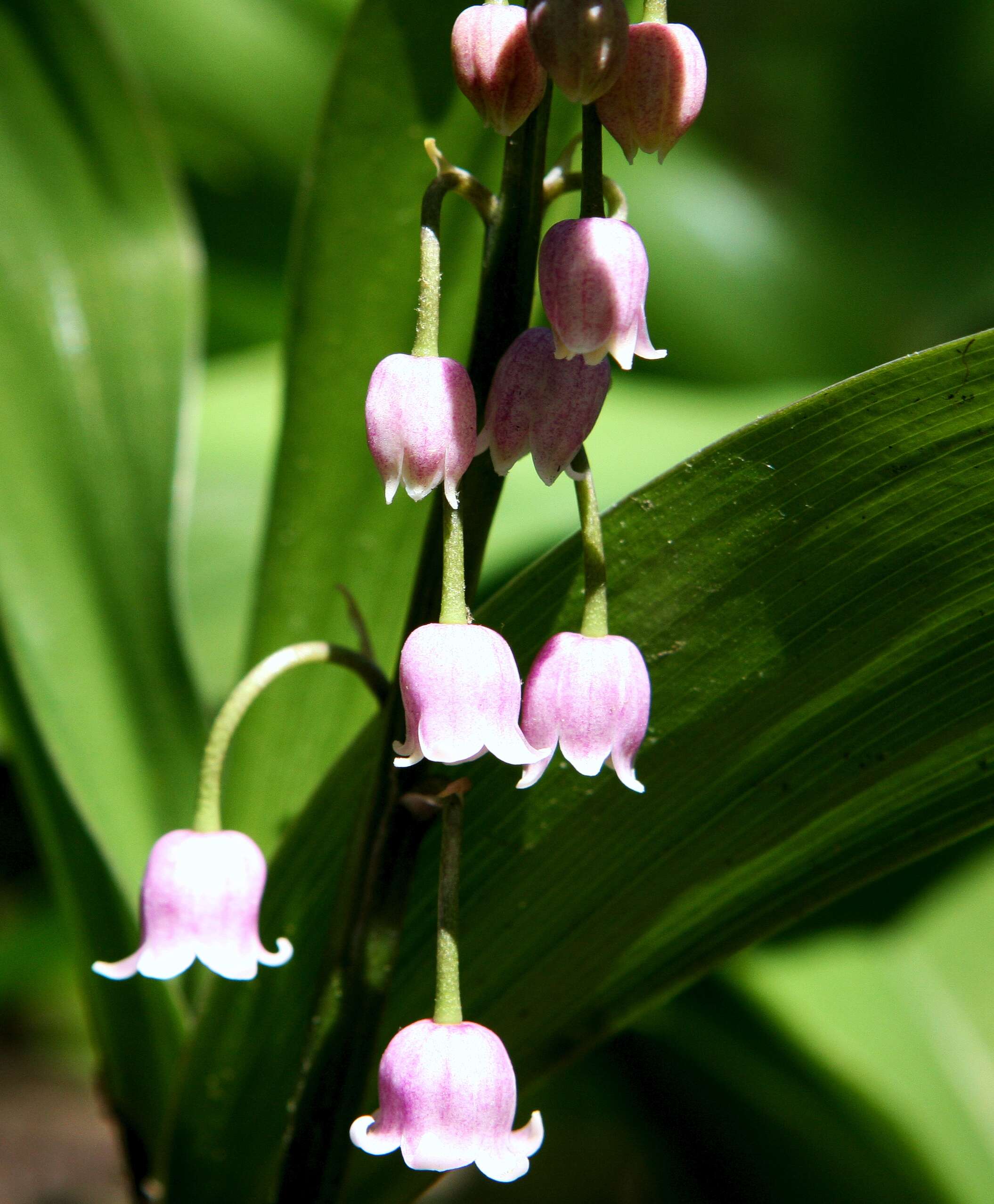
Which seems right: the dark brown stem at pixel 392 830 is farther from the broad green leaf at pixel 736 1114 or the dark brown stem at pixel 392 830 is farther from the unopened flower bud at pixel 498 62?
the broad green leaf at pixel 736 1114

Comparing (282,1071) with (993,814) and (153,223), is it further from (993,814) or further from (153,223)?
(153,223)

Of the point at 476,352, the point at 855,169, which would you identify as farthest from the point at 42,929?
the point at 855,169

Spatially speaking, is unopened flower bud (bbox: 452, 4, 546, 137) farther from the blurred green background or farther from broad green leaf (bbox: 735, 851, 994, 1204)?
broad green leaf (bbox: 735, 851, 994, 1204)

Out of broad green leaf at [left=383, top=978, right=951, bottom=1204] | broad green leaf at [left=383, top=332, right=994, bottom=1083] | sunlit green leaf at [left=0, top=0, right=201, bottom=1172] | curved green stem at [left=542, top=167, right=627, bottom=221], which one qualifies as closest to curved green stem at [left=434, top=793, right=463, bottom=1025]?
broad green leaf at [left=383, top=332, right=994, bottom=1083]

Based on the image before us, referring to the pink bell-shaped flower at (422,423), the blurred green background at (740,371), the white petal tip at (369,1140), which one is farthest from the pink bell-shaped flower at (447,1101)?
the blurred green background at (740,371)

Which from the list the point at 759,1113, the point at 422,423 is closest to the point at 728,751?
the point at 422,423

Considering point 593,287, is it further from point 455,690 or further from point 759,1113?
point 759,1113

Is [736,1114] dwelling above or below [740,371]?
below
